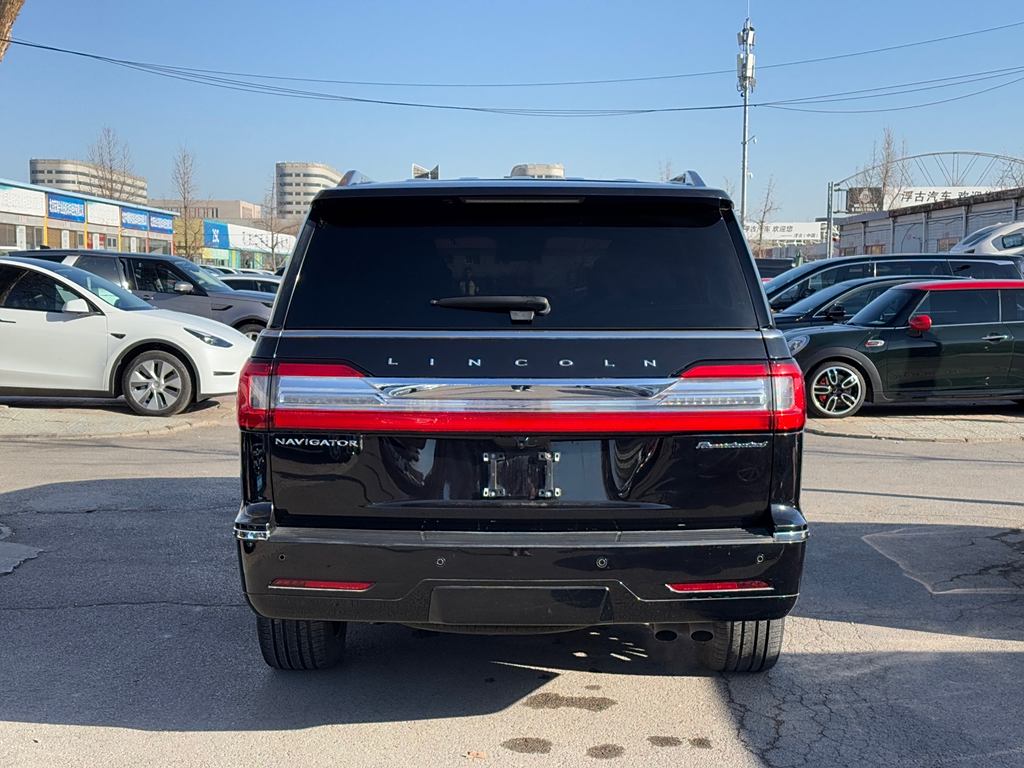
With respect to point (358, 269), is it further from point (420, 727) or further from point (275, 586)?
point (420, 727)

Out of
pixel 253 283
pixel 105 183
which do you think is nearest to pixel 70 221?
pixel 105 183

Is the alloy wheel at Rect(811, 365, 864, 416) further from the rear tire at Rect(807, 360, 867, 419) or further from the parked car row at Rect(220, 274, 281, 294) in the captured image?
the parked car row at Rect(220, 274, 281, 294)

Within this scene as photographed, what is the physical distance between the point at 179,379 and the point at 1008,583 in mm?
8786

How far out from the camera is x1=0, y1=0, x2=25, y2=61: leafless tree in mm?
11078

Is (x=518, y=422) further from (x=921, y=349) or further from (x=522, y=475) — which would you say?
(x=921, y=349)

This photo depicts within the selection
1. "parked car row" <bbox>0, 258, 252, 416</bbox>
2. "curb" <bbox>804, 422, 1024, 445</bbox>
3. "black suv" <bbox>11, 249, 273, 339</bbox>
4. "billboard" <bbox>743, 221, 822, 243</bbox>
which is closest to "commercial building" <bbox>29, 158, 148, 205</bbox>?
"black suv" <bbox>11, 249, 273, 339</bbox>

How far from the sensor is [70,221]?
1571 inches

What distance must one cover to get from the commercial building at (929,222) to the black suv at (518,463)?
35.9 meters

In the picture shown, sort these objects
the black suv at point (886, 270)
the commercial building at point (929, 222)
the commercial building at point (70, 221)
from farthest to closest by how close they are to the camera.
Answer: the commercial building at point (929, 222)
the commercial building at point (70, 221)
the black suv at point (886, 270)

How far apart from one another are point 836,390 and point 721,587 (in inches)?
359

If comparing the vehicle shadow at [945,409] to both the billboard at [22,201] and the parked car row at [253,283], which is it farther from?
the billboard at [22,201]

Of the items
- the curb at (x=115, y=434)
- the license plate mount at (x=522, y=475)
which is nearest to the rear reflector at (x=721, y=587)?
the license plate mount at (x=522, y=475)

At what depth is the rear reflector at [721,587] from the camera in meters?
3.46

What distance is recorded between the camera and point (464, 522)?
346 cm
